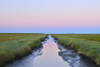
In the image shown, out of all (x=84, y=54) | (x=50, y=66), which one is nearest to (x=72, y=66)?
(x=50, y=66)

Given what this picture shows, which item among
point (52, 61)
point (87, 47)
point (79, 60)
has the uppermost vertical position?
point (87, 47)

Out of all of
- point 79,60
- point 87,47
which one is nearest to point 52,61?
point 79,60

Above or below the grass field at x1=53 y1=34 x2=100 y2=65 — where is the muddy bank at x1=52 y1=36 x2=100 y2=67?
below

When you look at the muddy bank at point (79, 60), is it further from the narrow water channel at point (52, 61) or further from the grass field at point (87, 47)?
the grass field at point (87, 47)

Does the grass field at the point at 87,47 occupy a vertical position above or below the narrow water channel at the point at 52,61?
above

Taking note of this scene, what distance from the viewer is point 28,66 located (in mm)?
10469

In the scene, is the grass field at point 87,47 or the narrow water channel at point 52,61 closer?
the grass field at point 87,47

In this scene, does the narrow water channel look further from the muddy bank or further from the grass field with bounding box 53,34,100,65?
the grass field with bounding box 53,34,100,65

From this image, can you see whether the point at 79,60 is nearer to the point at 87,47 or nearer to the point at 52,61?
the point at 87,47

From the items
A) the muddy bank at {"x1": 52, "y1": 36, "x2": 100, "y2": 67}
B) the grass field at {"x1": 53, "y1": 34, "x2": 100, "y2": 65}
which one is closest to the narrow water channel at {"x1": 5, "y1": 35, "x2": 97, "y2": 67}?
the muddy bank at {"x1": 52, "y1": 36, "x2": 100, "y2": 67}

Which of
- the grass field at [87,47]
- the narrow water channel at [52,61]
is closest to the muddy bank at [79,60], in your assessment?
the narrow water channel at [52,61]

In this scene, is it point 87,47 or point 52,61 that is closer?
point 52,61

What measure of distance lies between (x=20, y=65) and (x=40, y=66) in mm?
2075

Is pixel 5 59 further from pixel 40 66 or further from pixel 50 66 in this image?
pixel 50 66
